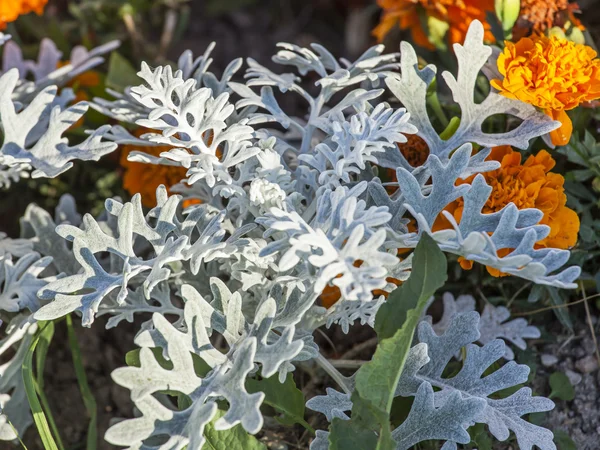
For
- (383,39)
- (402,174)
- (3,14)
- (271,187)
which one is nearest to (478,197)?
(402,174)

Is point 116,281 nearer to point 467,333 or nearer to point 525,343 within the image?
point 467,333

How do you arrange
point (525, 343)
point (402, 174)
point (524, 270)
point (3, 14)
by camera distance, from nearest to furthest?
point (524, 270), point (402, 174), point (525, 343), point (3, 14)

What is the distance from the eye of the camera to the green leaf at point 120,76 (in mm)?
1192

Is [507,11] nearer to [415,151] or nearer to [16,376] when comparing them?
[415,151]

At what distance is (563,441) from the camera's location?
90cm

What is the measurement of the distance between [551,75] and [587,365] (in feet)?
1.40

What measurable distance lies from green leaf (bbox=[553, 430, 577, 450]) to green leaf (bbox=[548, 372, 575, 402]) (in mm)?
54

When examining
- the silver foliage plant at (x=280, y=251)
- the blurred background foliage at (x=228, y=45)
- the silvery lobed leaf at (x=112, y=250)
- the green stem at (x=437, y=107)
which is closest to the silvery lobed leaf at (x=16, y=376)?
the silver foliage plant at (x=280, y=251)

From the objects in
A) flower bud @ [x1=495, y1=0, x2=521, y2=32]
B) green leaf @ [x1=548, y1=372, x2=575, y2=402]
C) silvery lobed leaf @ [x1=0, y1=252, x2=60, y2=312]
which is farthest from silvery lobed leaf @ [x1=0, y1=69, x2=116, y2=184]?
green leaf @ [x1=548, y1=372, x2=575, y2=402]

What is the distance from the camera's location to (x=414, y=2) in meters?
1.04

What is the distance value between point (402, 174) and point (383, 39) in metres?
0.55

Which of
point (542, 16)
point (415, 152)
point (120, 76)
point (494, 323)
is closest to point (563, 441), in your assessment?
point (494, 323)

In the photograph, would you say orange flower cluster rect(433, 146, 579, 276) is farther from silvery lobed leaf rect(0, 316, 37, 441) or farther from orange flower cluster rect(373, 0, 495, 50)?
silvery lobed leaf rect(0, 316, 37, 441)

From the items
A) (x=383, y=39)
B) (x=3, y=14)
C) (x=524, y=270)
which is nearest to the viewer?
(x=524, y=270)
